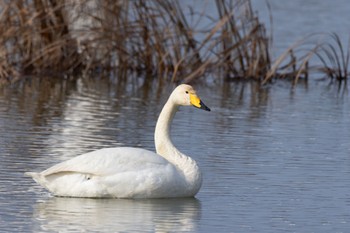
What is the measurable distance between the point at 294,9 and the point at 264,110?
34.7ft

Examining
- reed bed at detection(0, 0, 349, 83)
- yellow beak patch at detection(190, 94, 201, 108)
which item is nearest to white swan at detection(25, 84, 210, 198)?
yellow beak patch at detection(190, 94, 201, 108)

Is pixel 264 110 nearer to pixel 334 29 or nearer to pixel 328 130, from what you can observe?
pixel 328 130

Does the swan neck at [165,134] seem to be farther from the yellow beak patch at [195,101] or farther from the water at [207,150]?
the water at [207,150]

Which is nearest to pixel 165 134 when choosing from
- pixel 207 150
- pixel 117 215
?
pixel 117 215

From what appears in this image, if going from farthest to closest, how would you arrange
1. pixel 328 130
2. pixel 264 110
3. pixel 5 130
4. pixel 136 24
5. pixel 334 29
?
pixel 334 29
pixel 136 24
pixel 264 110
pixel 328 130
pixel 5 130

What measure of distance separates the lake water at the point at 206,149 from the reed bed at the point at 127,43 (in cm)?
45

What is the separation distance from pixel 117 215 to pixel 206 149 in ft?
9.35

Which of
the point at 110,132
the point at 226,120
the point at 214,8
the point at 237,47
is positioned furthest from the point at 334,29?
the point at 110,132

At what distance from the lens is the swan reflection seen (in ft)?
24.4

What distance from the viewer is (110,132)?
11422 millimetres

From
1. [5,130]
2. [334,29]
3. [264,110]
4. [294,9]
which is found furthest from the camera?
[294,9]

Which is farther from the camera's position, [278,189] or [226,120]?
[226,120]

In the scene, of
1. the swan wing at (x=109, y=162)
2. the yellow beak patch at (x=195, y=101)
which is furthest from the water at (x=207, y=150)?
the yellow beak patch at (x=195, y=101)

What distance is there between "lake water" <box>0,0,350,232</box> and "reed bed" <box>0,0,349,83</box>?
1.47ft
